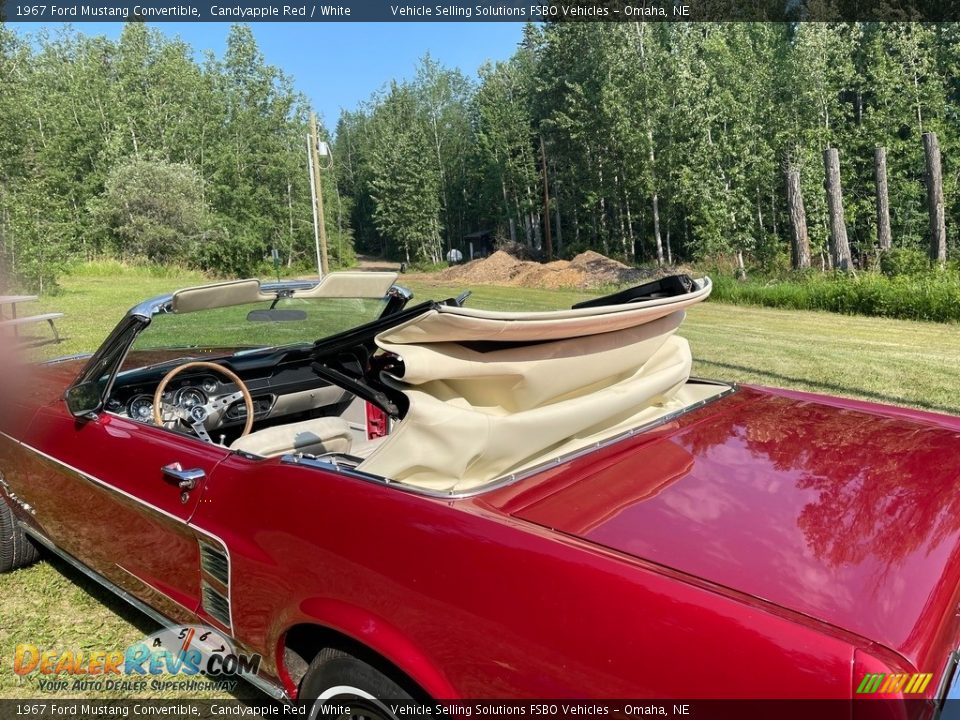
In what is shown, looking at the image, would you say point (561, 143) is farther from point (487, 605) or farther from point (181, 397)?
point (487, 605)

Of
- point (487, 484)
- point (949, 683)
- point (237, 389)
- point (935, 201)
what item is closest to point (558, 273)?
point (935, 201)

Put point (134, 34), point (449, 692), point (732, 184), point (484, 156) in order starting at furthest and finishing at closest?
point (484, 156)
point (134, 34)
point (732, 184)
point (449, 692)

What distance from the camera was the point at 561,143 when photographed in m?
41.2

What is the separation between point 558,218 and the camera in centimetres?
4359

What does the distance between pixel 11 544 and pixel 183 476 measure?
1.99 m

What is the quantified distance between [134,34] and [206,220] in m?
14.7

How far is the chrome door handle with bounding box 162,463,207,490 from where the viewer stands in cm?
217

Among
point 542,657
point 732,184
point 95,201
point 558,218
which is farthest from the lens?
point 558,218

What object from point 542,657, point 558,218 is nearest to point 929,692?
point 542,657

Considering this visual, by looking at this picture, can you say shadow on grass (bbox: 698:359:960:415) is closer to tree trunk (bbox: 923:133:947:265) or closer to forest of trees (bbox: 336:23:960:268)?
tree trunk (bbox: 923:133:947:265)

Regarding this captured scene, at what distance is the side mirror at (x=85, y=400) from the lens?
8.78 ft

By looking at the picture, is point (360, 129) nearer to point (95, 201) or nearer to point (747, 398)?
point (95, 201)

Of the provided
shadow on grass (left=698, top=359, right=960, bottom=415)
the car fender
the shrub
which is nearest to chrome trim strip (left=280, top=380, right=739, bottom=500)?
the car fender

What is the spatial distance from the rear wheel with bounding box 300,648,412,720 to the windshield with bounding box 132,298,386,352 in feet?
5.40
